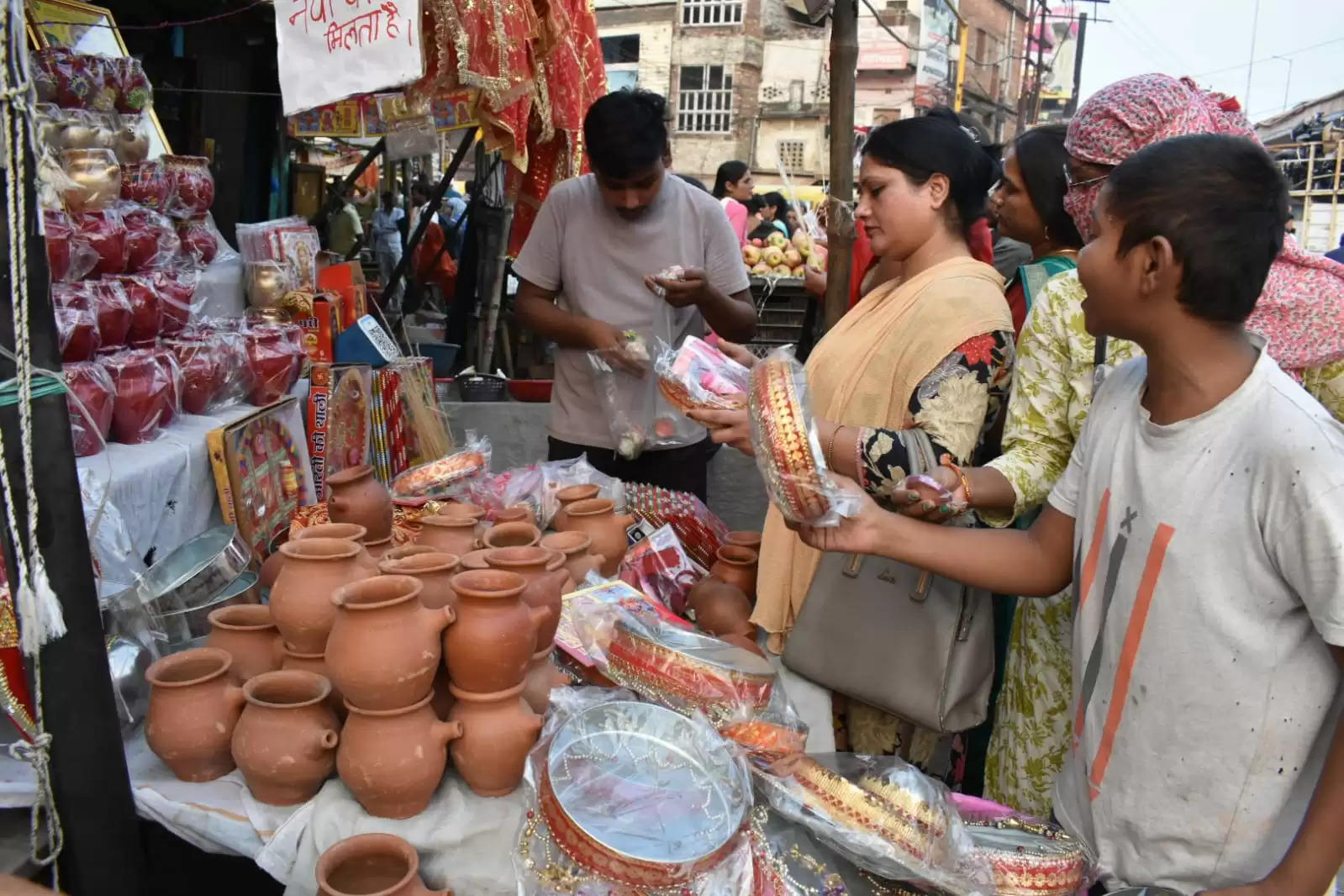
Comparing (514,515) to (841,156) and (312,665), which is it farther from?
(841,156)

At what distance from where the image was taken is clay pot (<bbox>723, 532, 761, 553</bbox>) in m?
2.58

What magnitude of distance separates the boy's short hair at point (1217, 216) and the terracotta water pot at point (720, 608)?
129cm

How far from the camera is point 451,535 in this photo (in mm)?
2275

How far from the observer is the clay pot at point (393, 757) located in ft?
5.07

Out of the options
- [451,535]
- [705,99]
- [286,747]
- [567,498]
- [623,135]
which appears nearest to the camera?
[286,747]

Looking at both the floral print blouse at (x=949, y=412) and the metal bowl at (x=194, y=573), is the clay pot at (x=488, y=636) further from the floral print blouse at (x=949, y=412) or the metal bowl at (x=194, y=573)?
the metal bowl at (x=194, y=573)

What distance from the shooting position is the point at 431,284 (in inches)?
420

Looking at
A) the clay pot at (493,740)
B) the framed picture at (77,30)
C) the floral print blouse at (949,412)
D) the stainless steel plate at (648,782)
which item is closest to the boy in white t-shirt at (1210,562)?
the floral print blouse at (949,412)

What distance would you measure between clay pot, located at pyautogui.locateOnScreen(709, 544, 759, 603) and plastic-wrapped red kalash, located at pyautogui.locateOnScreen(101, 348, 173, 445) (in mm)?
1763

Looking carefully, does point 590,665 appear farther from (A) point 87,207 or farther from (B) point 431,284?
(B) point 431,284

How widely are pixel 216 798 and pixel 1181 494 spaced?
65.1 inches

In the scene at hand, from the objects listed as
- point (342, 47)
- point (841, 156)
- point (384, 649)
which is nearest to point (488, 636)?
point (384, 649)

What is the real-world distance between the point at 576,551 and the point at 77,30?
343 cm

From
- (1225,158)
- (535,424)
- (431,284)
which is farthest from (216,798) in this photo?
(431,284)
